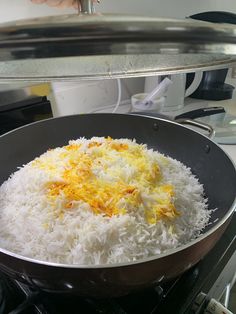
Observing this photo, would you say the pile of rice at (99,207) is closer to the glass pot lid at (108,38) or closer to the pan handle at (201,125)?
the pan handle at (201,125)

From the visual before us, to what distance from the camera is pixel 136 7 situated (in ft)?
3.96

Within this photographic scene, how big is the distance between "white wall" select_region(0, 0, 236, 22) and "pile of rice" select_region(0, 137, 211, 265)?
1.13 feet

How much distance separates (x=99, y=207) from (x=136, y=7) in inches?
40.2

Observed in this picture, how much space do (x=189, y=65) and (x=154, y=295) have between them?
0.36 metres

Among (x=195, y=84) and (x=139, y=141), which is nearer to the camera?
(x=139, y=141)

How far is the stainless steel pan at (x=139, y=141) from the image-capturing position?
1.13ft

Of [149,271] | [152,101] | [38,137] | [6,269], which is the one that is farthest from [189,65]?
[152,101]

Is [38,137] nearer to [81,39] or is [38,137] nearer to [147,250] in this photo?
[147,250]

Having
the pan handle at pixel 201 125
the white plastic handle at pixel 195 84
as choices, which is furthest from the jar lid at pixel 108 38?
the white plastic handle at pixel 195 84

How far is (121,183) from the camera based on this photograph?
0.58 meters

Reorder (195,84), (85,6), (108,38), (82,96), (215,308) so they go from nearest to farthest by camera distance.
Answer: (108,38) → (85,6) → (215,308) → (82,96) → (195,84)

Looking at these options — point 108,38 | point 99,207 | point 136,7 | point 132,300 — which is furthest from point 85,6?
point 136,7

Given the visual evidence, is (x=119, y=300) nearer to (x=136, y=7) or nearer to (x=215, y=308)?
(x=215, y=308)

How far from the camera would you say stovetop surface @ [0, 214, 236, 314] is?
0.43 metres
